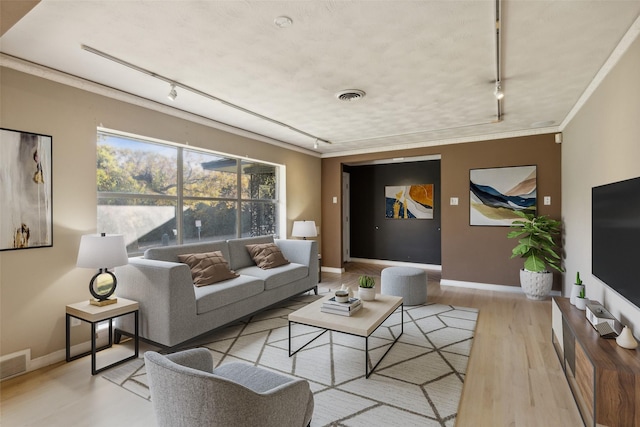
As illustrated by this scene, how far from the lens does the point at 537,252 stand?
4684mm

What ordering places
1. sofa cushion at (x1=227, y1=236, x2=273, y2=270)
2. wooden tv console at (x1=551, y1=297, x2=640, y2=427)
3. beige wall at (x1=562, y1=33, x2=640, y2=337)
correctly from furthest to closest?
sofa cushion at (x1=227, y1=236, x2=273, y2=270)
beige wall at (x1=562, y1=33, x2=640, y2=337)
wooden tv console at (x1=551, y1=297, x2=640, y2=427)

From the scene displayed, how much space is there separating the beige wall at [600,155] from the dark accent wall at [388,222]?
288cm

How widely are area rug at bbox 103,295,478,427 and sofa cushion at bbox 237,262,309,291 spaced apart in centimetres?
40

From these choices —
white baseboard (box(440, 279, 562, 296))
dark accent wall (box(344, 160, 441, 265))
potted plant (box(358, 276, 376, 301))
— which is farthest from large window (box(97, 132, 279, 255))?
white baseboard (box(440, 279, 562, 296))

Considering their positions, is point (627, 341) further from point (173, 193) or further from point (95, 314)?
point (173, 193)

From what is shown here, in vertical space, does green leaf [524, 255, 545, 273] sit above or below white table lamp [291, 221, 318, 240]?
below

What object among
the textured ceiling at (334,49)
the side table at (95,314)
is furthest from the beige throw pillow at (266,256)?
the textured ceiling at (334,49)

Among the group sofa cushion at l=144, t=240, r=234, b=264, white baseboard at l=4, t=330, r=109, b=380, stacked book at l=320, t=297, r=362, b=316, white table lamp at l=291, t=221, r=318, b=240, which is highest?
white table lamp at l=291, t=221, r=318, b=240

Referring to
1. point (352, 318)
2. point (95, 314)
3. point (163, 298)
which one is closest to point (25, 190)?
point (95, 314)

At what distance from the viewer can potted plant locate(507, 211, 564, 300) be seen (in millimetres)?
4559

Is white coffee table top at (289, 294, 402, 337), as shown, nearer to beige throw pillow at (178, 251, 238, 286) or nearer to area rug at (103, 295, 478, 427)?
area rug at (103, 295, 478, 427)

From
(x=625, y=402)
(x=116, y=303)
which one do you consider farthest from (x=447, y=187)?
(x=116, y=303)

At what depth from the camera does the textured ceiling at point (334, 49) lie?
201 centimetres

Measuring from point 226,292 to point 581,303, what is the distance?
10.4 ft
